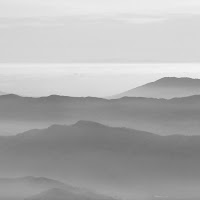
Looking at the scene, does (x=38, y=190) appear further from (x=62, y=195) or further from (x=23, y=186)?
(x=23, y=186)

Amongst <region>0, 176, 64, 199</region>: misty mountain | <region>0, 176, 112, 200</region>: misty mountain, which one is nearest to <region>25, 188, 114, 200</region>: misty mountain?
<region>0, 176, 112, 200</region>: misty mountain

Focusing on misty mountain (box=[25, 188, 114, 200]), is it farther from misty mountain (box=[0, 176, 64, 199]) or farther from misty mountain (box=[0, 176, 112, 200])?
misty mountain (box=[0, 176, 64, 199])

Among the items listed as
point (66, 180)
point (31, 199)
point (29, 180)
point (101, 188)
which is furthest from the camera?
point (66, 180)

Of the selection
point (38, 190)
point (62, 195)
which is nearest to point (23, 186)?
point (38, 190)

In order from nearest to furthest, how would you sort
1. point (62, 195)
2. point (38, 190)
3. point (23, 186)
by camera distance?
point (62, 195), point (38, 190), point (23, 186)

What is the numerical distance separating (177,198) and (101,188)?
2128 centimetres

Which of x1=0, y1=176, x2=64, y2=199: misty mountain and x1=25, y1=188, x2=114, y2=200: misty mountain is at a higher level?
x1=0, y1=176, x2=64, y2=199: misty mountain

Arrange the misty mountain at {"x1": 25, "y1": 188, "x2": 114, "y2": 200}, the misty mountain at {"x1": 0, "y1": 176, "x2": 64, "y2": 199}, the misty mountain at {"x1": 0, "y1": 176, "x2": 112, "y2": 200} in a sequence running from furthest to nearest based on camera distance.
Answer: the misty mountain at {"x1": 0, "y1": 176, "x2": 64, "y2": 199}, the misty mountain at {"x1": 0, "y1": 176, "x2": 112, "y2": 200}, the misty mountain at {"x1": 25, "y1": 188, "x2": 114, "y2": 200}

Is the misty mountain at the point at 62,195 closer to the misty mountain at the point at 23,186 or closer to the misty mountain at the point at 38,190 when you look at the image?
the misty mountain at the point at 38,190

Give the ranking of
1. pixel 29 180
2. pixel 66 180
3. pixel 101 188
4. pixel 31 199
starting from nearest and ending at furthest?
pixel 31 199, pixel 29 180, pixel 101 188, pixel 66 180

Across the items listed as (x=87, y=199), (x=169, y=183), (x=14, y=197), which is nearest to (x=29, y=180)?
(x=14, y=197)

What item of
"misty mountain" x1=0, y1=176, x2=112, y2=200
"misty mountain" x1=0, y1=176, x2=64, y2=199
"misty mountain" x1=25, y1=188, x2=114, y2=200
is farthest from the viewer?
"misty mountain" x1=0, y1=176, x2=64, y2=199

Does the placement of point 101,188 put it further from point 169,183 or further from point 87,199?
point 87,199

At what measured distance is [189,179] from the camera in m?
194
